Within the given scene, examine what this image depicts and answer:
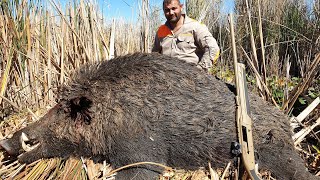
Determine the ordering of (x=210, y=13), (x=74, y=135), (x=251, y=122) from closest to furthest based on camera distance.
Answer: (x=251, y=122) → (x=74, y=135) → (x=210, y=13)

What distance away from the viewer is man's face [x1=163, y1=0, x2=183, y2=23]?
396 cm

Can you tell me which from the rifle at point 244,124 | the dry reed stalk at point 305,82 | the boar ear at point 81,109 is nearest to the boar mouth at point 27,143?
the boar ear at point 81,109

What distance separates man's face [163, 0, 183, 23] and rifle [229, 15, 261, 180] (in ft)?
4.81

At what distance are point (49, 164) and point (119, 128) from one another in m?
0.68

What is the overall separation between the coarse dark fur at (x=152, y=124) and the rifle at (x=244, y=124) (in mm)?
100

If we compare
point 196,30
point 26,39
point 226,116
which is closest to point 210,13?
point 196,30

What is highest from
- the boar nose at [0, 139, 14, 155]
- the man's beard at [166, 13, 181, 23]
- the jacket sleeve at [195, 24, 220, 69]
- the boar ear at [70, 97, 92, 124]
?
the man's beard at [166, 13, 181, 23]

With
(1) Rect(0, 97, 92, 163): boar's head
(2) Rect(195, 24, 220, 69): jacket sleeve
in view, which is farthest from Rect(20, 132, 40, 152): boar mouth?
(2) Rect(195, 24, 220, 69): jacket sleeve

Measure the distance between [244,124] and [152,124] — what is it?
2.23 ft

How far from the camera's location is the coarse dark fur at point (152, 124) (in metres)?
2.61

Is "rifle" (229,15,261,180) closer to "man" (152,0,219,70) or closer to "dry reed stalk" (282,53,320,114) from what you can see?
"dry reed stalk" (282,53,320,114)

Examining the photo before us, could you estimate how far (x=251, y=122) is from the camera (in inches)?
102

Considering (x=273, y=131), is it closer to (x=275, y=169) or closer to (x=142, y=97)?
(x=275, y=169)

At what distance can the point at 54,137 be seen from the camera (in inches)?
111
